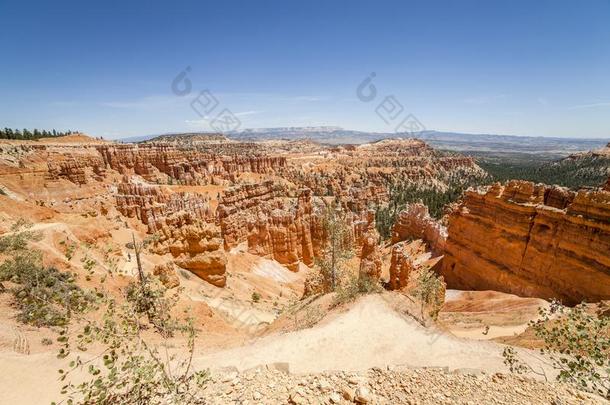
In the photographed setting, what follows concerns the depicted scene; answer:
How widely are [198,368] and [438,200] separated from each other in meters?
85.5

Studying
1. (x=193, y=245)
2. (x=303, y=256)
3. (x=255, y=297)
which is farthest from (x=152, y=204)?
(x=255, y=297)

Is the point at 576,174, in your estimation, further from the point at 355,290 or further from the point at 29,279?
the point at 29,279

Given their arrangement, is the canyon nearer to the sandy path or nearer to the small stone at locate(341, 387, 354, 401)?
the sandy path

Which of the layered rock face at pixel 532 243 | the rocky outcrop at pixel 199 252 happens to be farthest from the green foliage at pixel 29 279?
the layered rock face at pixel 532 243

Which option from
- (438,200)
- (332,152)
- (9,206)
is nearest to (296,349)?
(9,206)

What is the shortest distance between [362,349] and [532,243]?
2000 cm

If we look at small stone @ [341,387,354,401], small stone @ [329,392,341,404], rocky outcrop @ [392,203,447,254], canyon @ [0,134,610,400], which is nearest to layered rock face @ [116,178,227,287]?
canyon @ [0,134,610,400]

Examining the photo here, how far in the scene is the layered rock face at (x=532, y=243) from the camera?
21.6 metres

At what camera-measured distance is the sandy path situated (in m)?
12.2

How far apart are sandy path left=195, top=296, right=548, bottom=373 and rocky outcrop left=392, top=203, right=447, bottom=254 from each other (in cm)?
2804

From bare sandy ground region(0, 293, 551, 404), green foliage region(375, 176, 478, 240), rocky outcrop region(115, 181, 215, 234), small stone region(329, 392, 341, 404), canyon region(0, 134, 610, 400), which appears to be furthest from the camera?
green foliage region(375, 176, 478, 240)

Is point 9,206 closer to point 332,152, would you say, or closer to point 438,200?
point 438,200

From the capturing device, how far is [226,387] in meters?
8.91

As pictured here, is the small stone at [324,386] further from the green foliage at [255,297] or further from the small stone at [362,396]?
the green foliage at [255,297]
